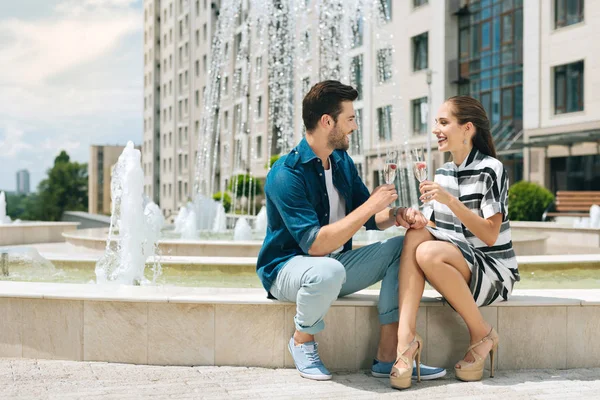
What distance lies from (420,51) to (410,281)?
30088mm

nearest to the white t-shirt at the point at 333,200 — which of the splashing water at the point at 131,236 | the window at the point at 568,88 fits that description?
the splashing water at the point at 131,236

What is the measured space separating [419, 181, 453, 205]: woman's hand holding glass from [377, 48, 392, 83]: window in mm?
30765

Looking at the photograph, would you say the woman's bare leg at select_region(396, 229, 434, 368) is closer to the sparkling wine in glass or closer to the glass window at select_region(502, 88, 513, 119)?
the sparkling wine in glass

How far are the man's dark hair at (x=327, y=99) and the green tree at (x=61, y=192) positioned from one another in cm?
10593

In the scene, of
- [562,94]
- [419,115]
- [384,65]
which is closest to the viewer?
[562,94]

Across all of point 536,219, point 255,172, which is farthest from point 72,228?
point 255,172

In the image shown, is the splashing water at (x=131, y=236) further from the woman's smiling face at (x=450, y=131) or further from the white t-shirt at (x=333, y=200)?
the woman's smiling face at (x=450, y=131)

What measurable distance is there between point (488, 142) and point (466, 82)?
89.2ft

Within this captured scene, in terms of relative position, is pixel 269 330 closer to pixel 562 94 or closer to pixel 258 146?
pixel 562 94

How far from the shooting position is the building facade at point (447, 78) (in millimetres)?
24219

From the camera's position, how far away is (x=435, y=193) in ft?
11.9

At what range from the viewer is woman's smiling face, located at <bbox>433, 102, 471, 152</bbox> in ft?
13.1

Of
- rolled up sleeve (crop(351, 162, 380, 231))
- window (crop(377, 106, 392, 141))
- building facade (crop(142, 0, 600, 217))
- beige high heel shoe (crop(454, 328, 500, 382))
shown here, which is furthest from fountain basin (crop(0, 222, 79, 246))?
window (crop(377, 106, 392, 141))

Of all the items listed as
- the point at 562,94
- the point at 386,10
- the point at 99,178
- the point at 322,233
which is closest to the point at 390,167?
the point at 322,233
